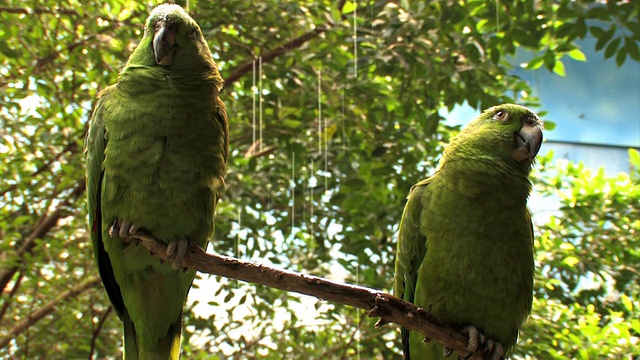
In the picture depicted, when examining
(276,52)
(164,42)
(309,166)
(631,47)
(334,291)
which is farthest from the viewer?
(309,166)

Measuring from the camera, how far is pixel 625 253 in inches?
105

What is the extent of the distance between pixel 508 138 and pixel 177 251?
85cm

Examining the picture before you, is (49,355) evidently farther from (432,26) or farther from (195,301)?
(432,26)

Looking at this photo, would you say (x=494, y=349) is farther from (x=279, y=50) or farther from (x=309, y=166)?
(x=279, y=50)

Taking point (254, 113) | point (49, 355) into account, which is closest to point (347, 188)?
point (254, 113)

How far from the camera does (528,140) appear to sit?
4.94 ft

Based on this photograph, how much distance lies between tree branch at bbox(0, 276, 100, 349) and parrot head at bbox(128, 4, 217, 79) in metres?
1.72

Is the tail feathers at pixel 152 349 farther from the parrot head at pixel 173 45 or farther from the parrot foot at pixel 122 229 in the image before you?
the parrot head at pixel 173 45

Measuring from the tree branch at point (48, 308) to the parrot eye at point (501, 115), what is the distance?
6.78ft

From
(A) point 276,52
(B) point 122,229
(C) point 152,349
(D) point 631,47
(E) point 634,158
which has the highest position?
(A) point 276,52

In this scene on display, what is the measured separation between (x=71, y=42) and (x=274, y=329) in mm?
1633

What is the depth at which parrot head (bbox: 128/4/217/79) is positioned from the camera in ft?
4.60

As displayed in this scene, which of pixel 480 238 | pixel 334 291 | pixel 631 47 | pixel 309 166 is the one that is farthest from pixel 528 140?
pixel 309 166

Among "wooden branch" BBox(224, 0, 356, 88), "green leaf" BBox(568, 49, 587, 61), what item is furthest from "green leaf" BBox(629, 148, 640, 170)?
"wooden branch" BBox(224, 0, 356, 88)
